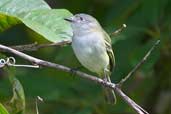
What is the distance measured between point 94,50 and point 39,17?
0.77 m

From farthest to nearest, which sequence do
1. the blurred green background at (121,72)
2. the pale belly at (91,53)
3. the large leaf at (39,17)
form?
the blurred green background at (121,72) → the pale belly at (91,53) → the large leaf at (39,17)

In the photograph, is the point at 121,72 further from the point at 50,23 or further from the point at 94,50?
the point at 50,23

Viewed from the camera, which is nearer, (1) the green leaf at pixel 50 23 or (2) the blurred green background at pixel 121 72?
(1) the green leaf at pixel 50 23

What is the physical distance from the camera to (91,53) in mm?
3518

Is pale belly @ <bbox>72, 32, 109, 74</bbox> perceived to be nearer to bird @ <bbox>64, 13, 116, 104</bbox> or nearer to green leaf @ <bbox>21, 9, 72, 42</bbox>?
bird @ <bbox>64, 13, 116, 104</bbox>

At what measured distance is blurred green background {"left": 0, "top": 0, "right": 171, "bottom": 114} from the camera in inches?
156

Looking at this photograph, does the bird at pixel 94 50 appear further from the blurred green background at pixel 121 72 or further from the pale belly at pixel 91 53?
the blurred green background at pixel 121 72

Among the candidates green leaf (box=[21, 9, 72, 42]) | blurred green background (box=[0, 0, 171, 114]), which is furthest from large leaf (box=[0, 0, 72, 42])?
blurred green background (box=[0, 0, 171, 114])

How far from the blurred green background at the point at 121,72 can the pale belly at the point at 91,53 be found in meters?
0.25

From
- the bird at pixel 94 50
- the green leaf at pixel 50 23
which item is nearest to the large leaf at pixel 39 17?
the green leaf at pixel 50 23

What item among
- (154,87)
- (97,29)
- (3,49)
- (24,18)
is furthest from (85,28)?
(3,49)

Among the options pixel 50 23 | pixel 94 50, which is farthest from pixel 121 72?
pixel 50 23

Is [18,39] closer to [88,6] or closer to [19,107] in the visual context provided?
[88,6]

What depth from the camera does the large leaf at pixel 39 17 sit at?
2.71m
